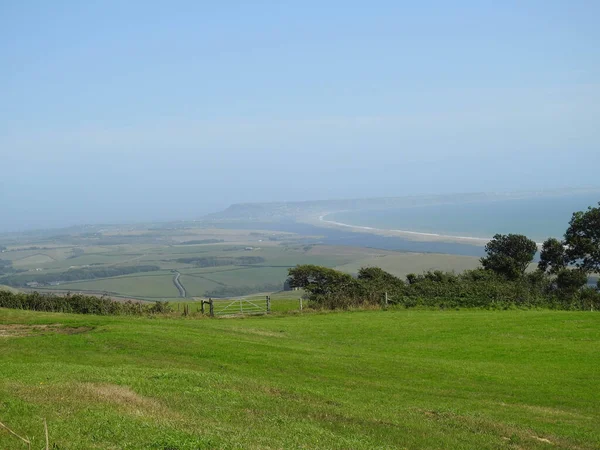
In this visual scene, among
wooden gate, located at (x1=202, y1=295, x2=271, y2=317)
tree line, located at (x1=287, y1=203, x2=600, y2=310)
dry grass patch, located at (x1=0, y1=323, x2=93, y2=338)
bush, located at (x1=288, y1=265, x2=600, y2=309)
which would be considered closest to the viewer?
dry grass patch, located at (x1=0, y1=323, x2=93, y2=338)

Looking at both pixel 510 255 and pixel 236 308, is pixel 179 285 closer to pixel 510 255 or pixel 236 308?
pixel 236 308

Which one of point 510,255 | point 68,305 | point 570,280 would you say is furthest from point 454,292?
point 68,305

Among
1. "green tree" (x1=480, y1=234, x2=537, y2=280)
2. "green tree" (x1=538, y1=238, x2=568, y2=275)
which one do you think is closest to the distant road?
"green tree" (x1=480, y1=234, x2=537, y2=280)

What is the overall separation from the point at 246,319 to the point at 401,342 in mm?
11593

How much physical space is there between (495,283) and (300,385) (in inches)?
1227

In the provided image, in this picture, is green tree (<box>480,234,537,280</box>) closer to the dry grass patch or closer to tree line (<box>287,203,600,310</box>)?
tree line (<box>287,203,600,310</box>)

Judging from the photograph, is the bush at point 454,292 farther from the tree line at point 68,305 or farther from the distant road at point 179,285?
the distant road at point 179,285

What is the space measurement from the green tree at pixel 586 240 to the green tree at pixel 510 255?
3.30 metres

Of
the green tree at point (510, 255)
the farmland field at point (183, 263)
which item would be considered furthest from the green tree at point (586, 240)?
the farmland field at point (183, 263)

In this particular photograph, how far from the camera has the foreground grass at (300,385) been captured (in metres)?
10.4

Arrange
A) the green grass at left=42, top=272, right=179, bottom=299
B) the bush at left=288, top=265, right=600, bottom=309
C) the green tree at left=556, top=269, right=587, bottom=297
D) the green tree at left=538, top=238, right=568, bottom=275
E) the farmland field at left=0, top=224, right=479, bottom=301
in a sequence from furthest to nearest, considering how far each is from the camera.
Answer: the farmland field at left=0, top=224, right=479, bottom=301, the green grass at left=42, top=272, right=179, bottom=299, the green tree at left=538, top=238, right=568, bottom=275, the green tree at left=556, top=269, right=587, bottom=297, the bush at left=288, top=265, right=600, bottom=309

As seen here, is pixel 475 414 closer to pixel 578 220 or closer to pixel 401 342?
pixel 401 342

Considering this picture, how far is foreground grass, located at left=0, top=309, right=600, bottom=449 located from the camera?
10.4 metres

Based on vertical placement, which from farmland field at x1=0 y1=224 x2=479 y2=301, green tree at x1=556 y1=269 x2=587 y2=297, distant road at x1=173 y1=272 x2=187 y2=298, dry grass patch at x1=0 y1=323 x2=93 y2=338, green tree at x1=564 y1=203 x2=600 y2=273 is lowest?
distant road at x1=173 y1=272 x2=187 y2=298
